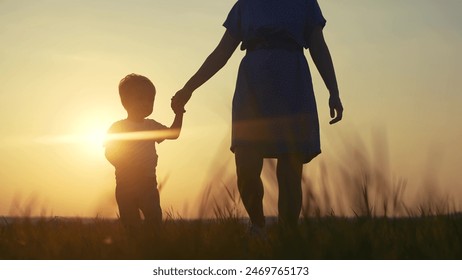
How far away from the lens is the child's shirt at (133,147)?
6.03 metres

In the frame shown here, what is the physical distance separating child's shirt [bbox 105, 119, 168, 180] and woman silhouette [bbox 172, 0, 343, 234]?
799 millimetres

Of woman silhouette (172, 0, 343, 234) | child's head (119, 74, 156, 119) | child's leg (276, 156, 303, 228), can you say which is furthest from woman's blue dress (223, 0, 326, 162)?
child's head (119, 74, 156, 119)

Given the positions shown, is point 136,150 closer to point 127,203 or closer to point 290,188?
point 127,203

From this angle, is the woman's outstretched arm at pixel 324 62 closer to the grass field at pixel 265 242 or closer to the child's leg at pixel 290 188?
the child's leg at pixel 290 188

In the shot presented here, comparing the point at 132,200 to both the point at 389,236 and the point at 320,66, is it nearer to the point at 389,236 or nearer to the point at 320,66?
the point at 320,66

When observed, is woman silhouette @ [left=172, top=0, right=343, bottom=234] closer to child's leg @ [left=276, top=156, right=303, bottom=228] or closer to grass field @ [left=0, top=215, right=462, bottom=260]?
child's leg @ [left=276, top=156, right=303, bottom=228]

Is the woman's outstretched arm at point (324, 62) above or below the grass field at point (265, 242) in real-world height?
above

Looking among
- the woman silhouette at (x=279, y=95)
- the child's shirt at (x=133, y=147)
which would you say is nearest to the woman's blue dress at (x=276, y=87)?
the woman silhouette at (x=279, y=95)

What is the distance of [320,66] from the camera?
561cm

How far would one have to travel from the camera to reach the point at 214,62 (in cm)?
578

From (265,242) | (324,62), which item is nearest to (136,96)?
(324,62)

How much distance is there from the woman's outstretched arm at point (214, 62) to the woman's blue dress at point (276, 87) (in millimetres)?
207

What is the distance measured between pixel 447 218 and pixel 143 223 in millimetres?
1802
